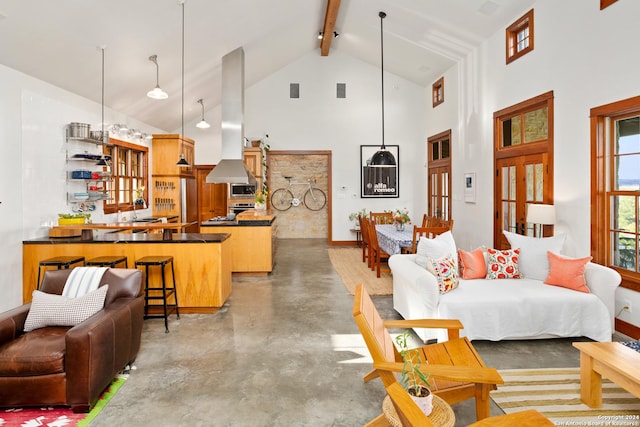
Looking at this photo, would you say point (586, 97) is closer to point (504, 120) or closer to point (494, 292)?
point (504, 120)

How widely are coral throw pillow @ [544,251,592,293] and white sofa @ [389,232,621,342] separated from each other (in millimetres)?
94

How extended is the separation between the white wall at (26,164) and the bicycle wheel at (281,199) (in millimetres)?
6330

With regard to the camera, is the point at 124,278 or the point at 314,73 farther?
the point at 314,73

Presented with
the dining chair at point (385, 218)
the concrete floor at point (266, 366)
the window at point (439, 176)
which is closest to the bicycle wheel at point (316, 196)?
the dining chair at point (385, 218)

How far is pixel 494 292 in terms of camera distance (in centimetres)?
391

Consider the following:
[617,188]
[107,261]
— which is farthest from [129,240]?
[617,188]

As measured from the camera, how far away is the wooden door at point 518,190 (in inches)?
213

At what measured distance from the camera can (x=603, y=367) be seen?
8.53 ft

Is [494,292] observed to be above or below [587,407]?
above

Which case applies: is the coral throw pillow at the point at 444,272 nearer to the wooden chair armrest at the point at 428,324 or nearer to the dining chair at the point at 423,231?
the wooden chair armrest at the point at 428,324

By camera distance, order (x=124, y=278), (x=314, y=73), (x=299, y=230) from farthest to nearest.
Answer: (x=299, y=230)
(x=314, y=73)
(x=124, y=278)

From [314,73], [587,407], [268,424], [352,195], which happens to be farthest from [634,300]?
[314,73]

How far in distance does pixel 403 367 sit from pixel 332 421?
0.72 metres

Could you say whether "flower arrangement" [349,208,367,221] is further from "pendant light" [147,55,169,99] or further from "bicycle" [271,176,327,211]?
"pendant light" [147,55,169,99]
